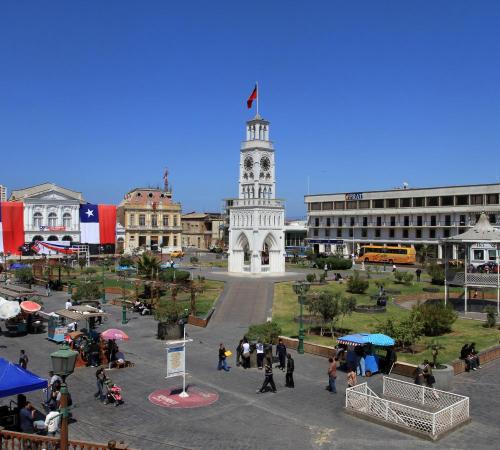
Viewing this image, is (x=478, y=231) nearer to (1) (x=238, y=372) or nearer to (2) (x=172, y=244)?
(1) (x=238, y=372)

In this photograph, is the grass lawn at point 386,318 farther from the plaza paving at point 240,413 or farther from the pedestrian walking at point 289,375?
the pedestrian walking at point 289,375

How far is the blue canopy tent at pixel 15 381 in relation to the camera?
1330 centimetres

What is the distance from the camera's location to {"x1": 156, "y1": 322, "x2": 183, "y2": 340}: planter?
26422 mm

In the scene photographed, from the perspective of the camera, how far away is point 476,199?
7294 cm

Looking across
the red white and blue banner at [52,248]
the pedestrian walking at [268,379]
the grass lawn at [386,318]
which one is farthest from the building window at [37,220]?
the pedestrian walking at [268,379]

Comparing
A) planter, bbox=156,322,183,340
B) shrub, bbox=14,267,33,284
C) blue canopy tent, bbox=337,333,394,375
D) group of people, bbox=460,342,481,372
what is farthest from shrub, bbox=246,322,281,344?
shrub, bbox=14,267,33,284

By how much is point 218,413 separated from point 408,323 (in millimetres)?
9999

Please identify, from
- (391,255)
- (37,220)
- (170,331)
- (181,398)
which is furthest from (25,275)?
(391,255)

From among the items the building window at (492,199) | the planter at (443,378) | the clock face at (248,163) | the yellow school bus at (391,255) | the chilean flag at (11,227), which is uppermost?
the clock face at (248,163)

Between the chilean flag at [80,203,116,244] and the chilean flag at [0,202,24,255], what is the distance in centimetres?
866

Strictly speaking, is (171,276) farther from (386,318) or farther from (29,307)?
(386,318)

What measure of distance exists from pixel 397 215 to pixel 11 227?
53.9 metres

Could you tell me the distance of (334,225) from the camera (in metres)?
89.4

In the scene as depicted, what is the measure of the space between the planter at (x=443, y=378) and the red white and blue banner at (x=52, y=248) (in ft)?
201
